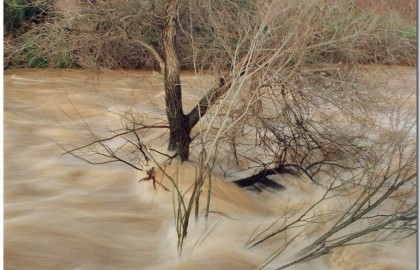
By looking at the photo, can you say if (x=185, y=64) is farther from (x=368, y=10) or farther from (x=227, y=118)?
(x=368, y=10)

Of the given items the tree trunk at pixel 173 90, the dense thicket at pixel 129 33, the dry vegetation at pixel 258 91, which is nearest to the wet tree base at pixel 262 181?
the dry vegetation at pixel 258 91

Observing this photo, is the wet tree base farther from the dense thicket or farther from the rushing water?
the dense thicket

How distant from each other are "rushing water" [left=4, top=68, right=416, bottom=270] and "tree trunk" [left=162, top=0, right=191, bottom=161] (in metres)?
0.03

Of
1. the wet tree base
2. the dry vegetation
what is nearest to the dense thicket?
the dry vegetation

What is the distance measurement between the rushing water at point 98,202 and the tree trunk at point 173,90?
0.03 m

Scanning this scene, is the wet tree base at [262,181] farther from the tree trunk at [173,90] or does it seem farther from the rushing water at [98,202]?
the tree trunk at [173,90]

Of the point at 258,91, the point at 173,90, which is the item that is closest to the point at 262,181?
the point at 258,91

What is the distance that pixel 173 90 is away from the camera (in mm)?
1985

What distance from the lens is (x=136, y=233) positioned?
6.14ft

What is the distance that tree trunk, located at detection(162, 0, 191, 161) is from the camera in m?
1.96

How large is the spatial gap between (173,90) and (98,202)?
0.38 meters

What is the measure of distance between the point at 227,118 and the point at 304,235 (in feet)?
1.27

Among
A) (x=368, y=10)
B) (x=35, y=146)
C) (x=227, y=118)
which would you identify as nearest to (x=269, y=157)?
(x=227, y=118)

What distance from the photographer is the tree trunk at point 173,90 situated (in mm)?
1956
